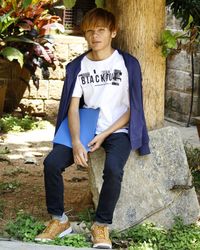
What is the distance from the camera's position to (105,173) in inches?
155

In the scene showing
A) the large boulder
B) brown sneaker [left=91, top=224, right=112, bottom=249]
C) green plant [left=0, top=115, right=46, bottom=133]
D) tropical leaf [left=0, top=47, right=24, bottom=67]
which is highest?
tropical leaf [left=0, top=47, right=24, bottom=67]

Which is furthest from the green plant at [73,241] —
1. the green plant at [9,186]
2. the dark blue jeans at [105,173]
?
the green plant at [9,186]

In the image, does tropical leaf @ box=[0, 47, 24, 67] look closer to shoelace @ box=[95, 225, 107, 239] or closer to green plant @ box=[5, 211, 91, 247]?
green plant @ box=[5, 211, 91, 247]

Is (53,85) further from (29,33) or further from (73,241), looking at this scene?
(73,241)

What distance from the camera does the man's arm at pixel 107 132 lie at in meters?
4.11

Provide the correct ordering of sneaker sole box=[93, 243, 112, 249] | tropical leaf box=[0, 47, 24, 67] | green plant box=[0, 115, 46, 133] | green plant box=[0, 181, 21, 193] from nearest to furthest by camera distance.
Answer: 1. sneaker sole box=[93, 243, 112, 249]
2. green plant box=[0, 181, 21, 193]
3. tropical leaf box=[0, 47, 24, 67]
4. green plant box=[0, 115, 46, 133]

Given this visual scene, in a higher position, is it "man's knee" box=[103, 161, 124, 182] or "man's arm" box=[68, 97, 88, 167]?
"man's arm" box=[68, 97, 88, 167]

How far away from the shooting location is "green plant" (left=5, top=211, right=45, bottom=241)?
13.4ft

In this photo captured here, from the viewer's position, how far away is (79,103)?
4.29 m

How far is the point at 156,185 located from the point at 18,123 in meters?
4.19

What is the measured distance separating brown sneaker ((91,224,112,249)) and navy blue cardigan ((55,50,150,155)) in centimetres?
57

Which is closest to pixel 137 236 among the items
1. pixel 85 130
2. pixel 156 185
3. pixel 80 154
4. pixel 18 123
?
pixel 156 185

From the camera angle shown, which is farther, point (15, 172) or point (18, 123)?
point (18, 123)

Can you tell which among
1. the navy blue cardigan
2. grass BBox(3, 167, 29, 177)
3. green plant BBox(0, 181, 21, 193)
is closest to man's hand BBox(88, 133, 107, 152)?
the navy blue cardigan
